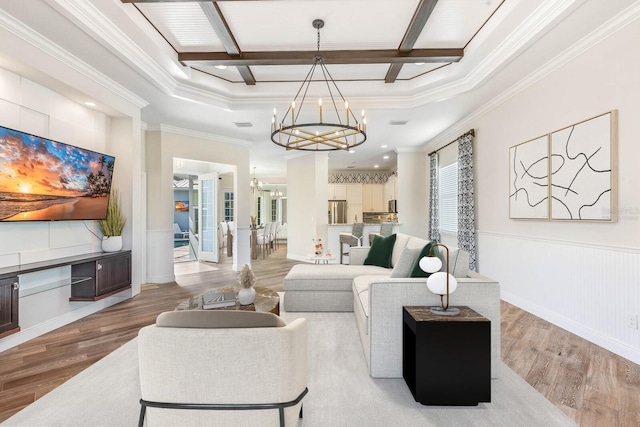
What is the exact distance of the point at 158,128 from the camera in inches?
222

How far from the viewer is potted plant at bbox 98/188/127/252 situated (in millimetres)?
4125

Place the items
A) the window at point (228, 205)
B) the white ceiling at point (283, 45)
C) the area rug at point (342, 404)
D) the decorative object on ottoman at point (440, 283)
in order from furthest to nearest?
the window at point (228, 205), the white ceiling at point (283, 45), the decorative object on ottoman at point (440, 283), the area rug at point (342, 404)

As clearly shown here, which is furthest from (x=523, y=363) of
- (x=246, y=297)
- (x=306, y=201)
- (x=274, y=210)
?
(x=274, y=210)

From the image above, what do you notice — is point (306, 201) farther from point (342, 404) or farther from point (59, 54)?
point (342, 404)

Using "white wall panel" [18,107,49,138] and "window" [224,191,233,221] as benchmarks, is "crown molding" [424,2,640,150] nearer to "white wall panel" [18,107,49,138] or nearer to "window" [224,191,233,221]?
"white wall panel" [18,107,49,138]

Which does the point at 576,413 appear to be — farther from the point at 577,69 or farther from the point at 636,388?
the point at 577,69

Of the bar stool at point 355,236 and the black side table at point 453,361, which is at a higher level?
the bar stool at point 355,236

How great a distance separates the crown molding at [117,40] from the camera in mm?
2613

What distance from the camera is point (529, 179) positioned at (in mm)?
3785

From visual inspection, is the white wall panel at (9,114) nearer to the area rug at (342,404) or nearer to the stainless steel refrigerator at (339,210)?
the area rug at (342,404)

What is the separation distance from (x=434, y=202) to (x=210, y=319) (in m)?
6.29

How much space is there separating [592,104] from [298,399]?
11.9ft

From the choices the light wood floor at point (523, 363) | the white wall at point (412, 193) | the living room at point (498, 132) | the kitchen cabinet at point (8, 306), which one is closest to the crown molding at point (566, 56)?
the living room at point (498, 132)

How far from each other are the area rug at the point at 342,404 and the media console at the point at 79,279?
35.8 inches
